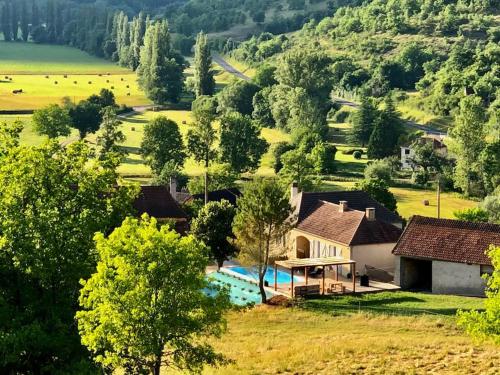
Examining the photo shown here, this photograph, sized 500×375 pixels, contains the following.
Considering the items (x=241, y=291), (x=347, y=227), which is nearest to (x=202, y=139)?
(x=347, y=227)

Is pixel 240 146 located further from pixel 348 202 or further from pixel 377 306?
pixel 377 306

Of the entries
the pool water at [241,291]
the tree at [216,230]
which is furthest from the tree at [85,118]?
the pool water at [241,291]

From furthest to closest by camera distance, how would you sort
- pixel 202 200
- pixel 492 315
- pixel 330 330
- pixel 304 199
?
1. pixel 202 200
2. pixel 304 199
3. pixel 330 330
4. pixel 492 315

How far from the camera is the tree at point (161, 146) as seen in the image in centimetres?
9962

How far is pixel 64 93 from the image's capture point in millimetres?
150875

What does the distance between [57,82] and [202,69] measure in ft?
107

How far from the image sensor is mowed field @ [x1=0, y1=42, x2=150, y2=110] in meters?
142

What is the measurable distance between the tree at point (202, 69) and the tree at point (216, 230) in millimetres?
90647

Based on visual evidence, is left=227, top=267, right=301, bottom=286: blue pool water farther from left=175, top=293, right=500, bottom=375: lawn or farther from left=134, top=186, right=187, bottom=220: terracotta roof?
left=175, top=293, right=500, bottom=375: lawn

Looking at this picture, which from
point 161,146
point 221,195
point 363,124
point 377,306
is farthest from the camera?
point 363,124

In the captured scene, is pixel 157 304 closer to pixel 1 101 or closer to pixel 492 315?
pixel 492 315

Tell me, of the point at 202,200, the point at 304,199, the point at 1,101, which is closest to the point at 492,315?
the point at 304,199

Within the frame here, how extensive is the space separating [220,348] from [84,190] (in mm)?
13865

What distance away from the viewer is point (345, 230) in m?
57.9
